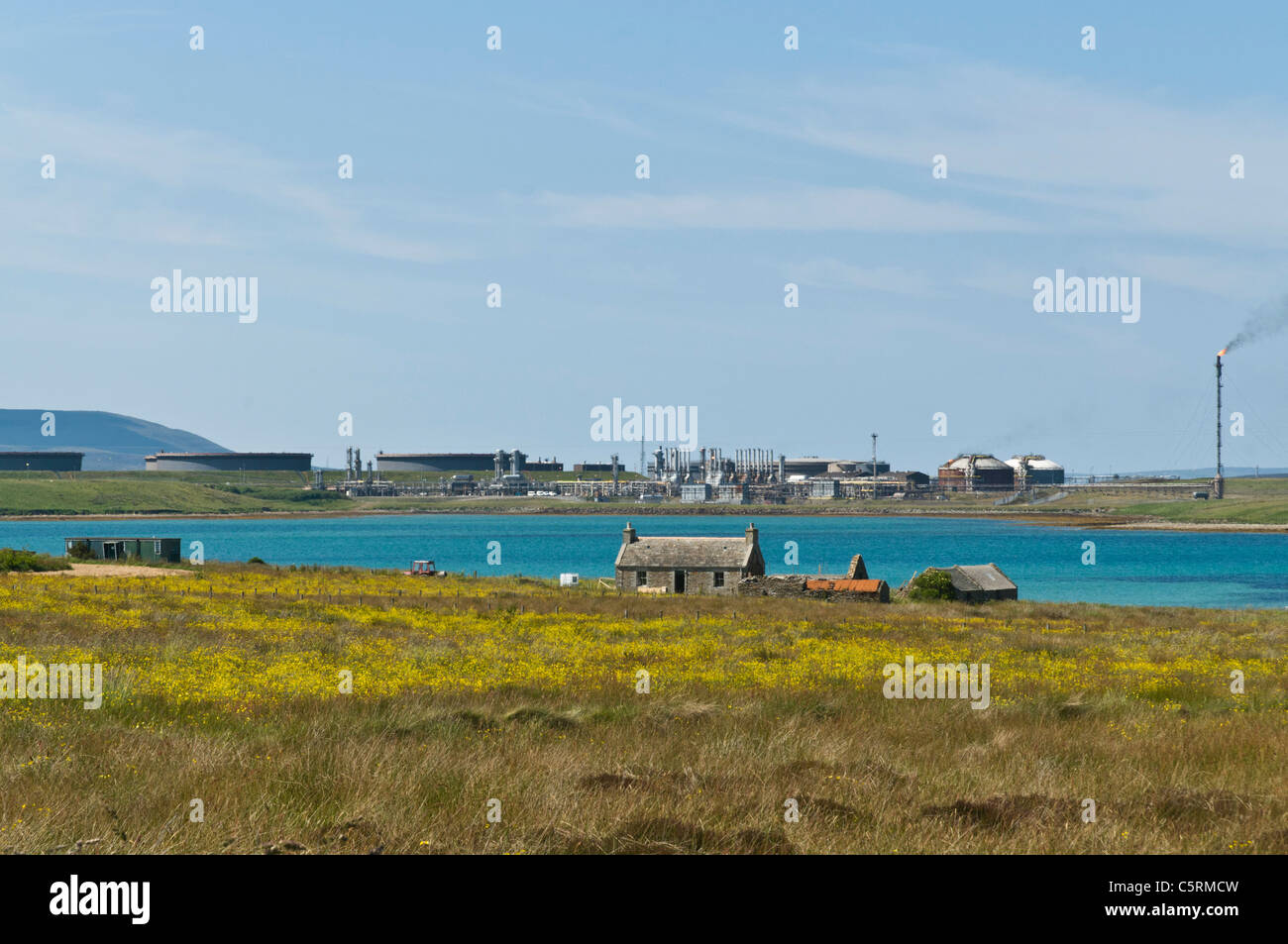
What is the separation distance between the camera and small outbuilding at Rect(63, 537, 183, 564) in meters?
68.0

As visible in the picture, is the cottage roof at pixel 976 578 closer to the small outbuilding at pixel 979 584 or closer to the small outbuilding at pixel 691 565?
the small outbuilding at pixel 979 584

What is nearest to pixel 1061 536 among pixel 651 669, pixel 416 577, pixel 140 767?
pixel 416 577

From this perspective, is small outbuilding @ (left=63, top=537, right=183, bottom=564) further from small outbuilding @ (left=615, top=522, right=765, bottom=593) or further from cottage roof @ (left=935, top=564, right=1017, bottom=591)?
cottage roof @ (left=935, top=564, right=1017, bottom=591)

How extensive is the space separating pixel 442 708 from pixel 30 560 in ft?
157

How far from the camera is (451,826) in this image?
8.85m

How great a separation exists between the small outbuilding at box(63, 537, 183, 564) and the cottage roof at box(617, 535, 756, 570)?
93.1 ft

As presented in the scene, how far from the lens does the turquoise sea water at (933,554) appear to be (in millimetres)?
89125

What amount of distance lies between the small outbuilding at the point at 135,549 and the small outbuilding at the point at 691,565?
28365 millimetres

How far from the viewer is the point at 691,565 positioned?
6178 cm

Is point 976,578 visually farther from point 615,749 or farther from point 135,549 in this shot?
point 615,749

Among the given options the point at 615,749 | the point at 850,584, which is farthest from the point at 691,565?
the point at 615,749

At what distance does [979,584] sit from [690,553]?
16.1 m

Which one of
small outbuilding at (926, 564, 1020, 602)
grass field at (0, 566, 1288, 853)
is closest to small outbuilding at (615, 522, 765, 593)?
small outbuilding at (926, 564, 1020, 602)
